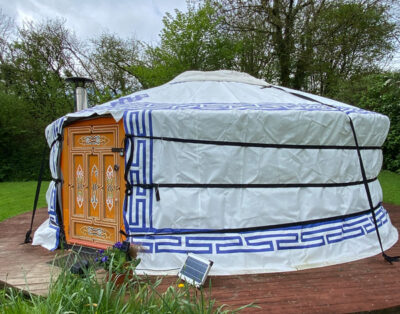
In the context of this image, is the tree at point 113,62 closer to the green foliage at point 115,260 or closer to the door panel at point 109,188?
the door panel at point 109,188

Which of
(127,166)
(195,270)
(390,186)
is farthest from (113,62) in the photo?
(195,270)

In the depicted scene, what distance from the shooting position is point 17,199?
6703mm

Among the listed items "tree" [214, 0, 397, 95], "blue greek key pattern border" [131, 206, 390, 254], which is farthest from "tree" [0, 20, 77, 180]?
"blue greek key pattern border" [131, 206, 390, 254]

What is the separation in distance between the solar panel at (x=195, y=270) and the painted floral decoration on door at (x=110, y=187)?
970 mm

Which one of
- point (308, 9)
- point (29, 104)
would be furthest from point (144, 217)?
point (29, 104)

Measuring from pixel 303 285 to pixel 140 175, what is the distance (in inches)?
58.6

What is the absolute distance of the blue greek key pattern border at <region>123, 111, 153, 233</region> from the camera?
2.63 meters

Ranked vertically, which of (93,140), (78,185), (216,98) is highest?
(216,98)

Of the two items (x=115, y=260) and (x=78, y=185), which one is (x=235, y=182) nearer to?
(x=115, y=260)

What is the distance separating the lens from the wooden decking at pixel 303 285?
1.98m

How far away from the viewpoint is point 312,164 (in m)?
2.76

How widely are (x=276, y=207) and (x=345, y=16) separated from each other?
27.4ft

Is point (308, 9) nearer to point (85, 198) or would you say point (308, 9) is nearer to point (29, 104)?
point (85, 198)

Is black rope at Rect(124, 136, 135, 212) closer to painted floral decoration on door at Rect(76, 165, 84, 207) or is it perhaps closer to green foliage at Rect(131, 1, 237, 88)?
painted floral decoration on door at Rect(76, 165, 84, 207)
